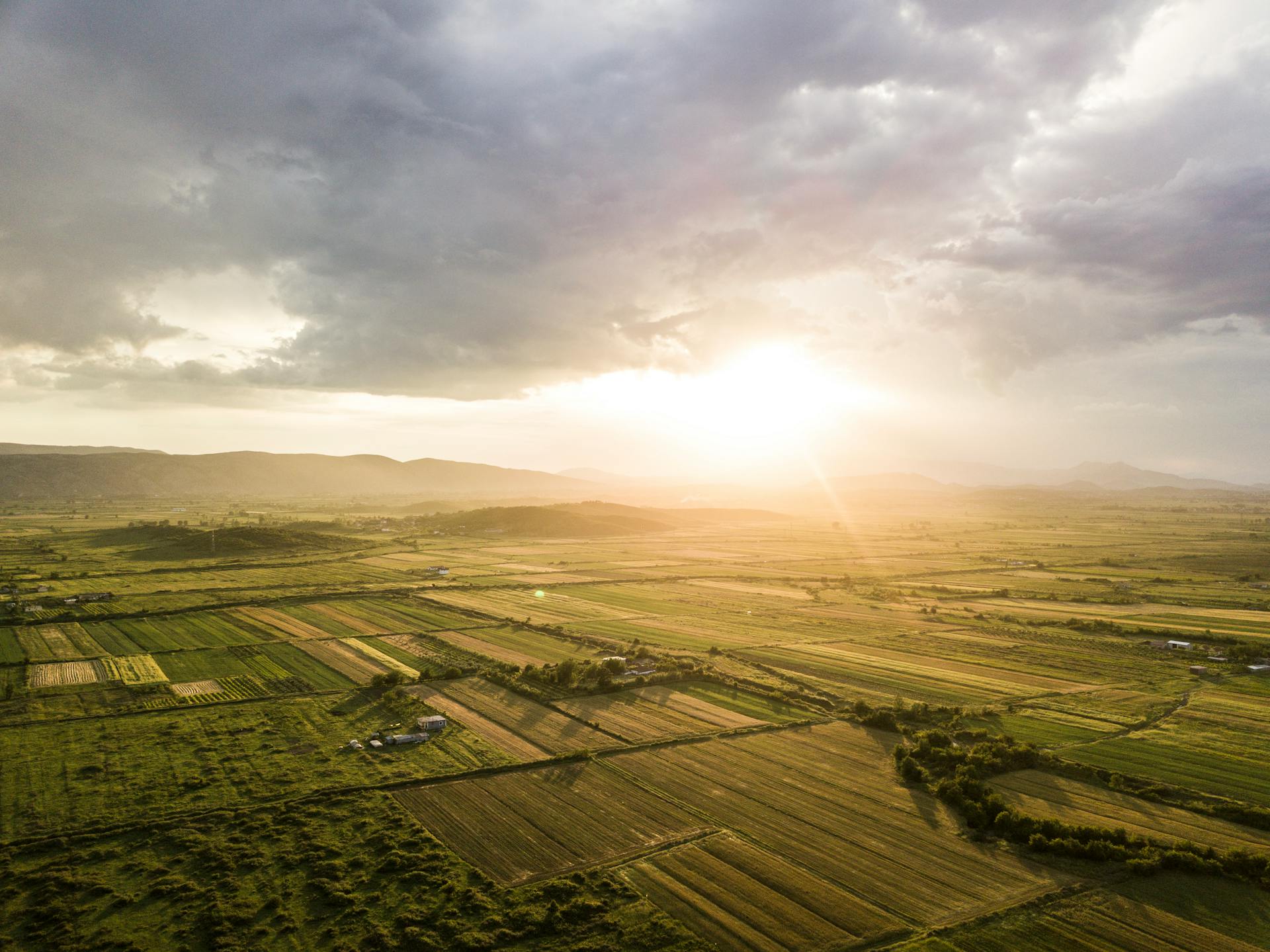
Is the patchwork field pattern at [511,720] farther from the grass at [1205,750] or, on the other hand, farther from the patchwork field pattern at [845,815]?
the grass at [1205,750]

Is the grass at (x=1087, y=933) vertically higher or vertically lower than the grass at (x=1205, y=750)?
lower

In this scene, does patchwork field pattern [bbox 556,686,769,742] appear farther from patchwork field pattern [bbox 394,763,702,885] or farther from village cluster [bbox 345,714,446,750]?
village cluster [bbox 345,714,446,750]

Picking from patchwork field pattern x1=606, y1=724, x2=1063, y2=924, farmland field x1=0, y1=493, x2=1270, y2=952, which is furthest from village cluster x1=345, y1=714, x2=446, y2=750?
patchwork field pattern x1=606, y1=724, x2=1063, y2=924

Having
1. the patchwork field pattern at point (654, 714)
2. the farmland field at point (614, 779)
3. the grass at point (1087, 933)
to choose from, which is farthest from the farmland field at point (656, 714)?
the grass at point (1087, 933)

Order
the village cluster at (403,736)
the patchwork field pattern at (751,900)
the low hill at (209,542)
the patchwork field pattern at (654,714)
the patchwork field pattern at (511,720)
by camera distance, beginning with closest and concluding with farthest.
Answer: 1. the patchwork field pattern at (751,900)
2. the village cluster at (403,736)
3. the patchwork field pattern at (511,720)
4. the patchwork field pattern at (654,714)
5. the low hill at (209,542)

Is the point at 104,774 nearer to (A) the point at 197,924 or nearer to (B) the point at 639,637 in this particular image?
(A) the point at 197,924

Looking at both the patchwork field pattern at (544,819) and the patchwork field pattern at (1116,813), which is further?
the patchwork field pattern at (1116,813)

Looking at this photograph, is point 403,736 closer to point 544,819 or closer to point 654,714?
point 544,819

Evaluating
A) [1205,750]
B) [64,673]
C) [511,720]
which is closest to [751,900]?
[511,720]

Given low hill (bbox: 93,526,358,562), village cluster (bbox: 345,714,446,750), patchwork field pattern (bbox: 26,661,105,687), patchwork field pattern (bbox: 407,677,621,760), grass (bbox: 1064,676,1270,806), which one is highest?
low hill (bbox: 93,526,358,562)
